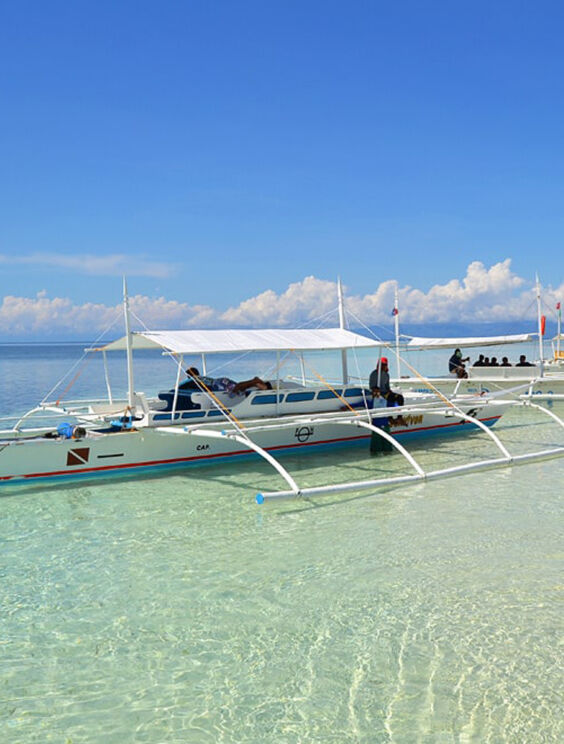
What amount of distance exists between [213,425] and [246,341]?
214 cm

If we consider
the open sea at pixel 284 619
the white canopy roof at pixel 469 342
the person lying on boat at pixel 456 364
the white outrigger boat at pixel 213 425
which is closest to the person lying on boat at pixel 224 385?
the white outrigger boat at pixel 213 425

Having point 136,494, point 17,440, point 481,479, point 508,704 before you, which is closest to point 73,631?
point 508,704

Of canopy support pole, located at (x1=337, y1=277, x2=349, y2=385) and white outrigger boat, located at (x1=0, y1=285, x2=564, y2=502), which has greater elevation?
canopy support pole, located at (x1=337, y1=277, x2=349, y2=385)

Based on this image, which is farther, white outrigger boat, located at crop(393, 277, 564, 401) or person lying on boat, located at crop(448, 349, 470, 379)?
person lying on boat, located at crop(448, 349, 470, 379)

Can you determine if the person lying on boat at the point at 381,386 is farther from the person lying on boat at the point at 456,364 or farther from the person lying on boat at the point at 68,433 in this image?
the person lying on boat at the point at 456,364

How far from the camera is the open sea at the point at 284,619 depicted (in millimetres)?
5020

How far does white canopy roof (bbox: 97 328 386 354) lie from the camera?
13234 mm

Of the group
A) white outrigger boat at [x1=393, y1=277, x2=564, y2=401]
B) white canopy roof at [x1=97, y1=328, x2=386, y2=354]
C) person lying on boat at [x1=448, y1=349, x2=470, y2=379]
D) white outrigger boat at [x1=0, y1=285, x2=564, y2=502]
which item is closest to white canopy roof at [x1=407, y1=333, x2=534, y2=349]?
white outrigger boat at [x1=393, y1=277, x2=564, y2=401]

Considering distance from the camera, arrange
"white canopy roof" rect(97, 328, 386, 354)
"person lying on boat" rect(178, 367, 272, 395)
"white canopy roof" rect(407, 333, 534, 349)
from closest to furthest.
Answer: "white canopy roof" rect(97, 328, 386, 354)
"person lying on boat" rect(178, 367, 272, 395)
"white canopy roof" rect(407, 333, 534, 349)

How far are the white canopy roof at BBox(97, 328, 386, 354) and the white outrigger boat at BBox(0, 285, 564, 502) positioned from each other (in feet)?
0.08

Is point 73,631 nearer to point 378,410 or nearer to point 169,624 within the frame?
point 169,624

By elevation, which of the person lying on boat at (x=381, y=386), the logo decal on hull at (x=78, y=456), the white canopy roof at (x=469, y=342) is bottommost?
the logo decal on hull at (x=78, y=456)

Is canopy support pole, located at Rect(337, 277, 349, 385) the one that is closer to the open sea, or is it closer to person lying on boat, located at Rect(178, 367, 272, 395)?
person lying on boat, located at Rect(178, 367, 272, 395)

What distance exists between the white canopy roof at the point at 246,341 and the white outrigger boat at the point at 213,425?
25mm
